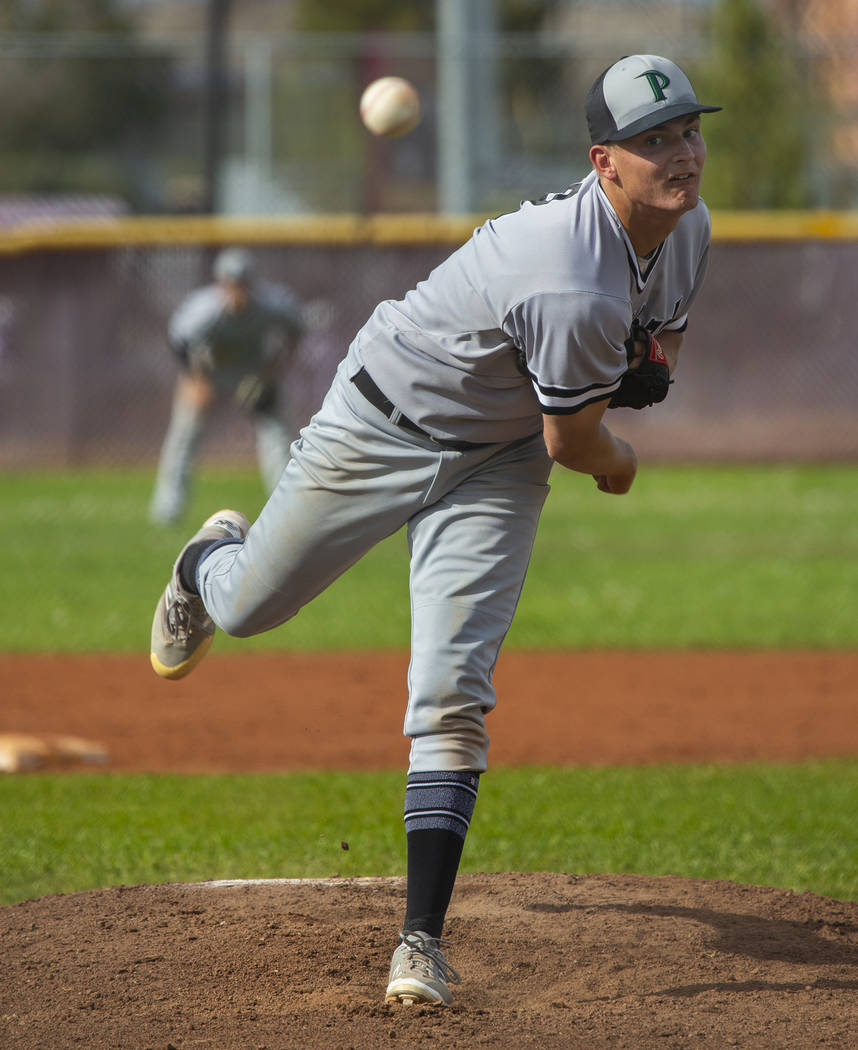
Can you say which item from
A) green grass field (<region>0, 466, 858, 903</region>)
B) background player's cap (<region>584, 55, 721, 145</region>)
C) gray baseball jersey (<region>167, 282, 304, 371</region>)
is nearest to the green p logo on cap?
background player's cap (<region>584, 55, 721, 145</region>)

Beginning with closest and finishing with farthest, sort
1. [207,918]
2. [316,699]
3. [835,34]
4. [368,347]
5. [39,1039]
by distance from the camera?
[39,1039] < [368,347] < [207,918] < [316,699] < [835,34]

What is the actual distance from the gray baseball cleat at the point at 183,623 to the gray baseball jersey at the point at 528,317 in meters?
0.86

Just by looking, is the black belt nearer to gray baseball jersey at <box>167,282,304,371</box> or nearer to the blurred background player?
the blurred background player

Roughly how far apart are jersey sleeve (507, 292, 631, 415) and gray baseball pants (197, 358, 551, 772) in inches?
13.1

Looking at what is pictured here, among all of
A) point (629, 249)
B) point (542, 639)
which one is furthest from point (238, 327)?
point (629, 249)

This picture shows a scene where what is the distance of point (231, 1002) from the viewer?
3146 mm

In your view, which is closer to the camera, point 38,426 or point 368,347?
point 368,347

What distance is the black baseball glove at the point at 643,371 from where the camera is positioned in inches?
127

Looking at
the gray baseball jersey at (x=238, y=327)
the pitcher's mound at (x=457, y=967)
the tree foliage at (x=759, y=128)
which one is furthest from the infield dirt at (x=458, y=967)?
the tree foliage at (x=759, y=128)

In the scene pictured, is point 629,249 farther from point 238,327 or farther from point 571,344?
point 238,327

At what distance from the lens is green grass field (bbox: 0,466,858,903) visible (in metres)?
4.55

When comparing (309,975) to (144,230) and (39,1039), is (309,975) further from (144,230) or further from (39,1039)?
(144,230)

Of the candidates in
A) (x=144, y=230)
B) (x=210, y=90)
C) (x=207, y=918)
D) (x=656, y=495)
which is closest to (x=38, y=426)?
(x=144, y=230)

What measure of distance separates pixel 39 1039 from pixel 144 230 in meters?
14.0
